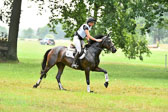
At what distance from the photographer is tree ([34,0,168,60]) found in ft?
114

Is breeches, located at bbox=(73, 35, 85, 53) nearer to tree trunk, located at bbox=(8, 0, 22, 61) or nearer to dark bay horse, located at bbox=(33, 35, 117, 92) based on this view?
dark bay horse, located at bbox=(33, 35, 117, 92)

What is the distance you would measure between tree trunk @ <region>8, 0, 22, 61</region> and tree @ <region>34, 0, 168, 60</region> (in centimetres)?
415

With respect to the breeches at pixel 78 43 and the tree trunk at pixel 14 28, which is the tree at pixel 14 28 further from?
the breeches at pixel 78 43

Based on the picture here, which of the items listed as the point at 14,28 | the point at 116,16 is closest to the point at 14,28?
the point at 14,28

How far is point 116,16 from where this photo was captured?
131 feet

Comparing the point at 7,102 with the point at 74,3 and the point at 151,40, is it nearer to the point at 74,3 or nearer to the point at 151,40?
the point at 74,3

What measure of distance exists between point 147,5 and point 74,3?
12.6m

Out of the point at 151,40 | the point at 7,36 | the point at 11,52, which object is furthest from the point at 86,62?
the point at 151,40

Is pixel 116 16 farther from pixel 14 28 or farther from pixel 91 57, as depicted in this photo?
pixel 91 57

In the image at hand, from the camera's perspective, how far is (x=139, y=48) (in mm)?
57812

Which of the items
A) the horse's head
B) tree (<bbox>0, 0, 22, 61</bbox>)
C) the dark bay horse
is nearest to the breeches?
the dark bay horse

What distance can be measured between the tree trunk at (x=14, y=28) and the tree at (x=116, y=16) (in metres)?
4.15

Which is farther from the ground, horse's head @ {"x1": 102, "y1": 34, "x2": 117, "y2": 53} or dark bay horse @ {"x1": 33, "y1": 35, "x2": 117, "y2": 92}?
horse's head @ {"x1": 102, "y1": 34, "x2": 117, "y2": 53}

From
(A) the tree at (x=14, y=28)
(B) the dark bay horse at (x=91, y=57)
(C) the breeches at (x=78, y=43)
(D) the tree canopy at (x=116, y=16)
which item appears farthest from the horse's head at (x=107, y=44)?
(A) the tree at (x=14, y=28)
